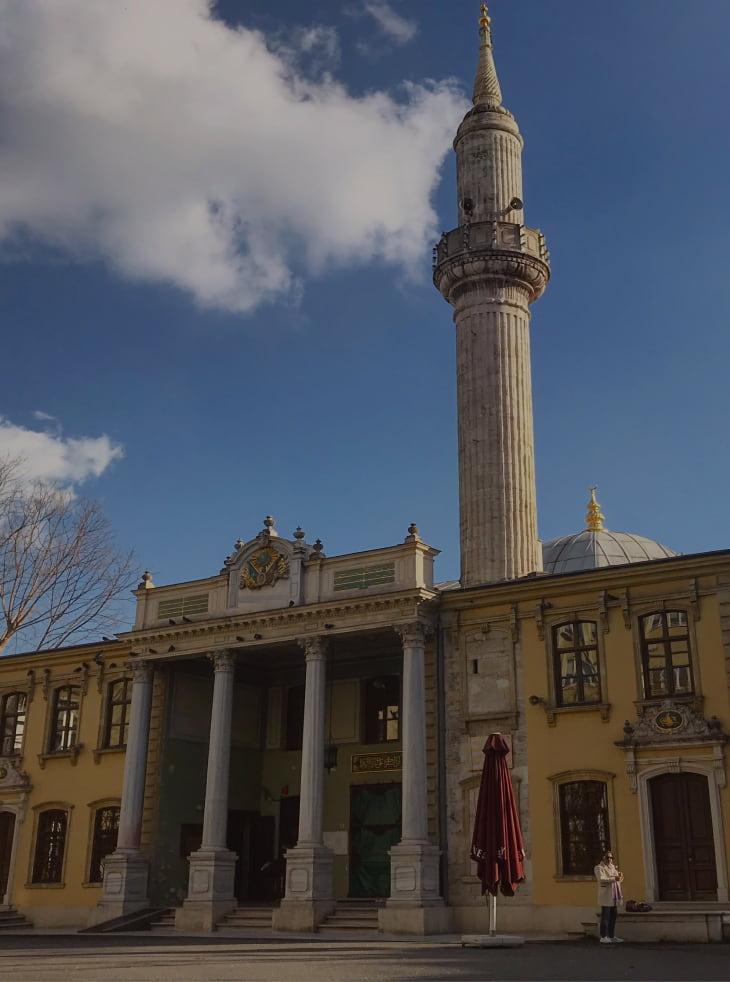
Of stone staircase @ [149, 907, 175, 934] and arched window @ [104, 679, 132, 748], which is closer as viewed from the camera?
stone staircase @ [149, 907, 175, 934]

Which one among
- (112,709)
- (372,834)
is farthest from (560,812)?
(112,709)

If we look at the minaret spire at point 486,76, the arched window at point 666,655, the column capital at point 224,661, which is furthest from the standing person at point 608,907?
the minaret spire at point 486,76

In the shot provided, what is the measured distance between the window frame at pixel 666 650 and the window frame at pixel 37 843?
16.6 meters

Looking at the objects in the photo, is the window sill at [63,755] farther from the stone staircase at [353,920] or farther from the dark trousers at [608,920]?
the dark trousers at [608,920]

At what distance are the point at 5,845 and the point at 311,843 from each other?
11473 mm

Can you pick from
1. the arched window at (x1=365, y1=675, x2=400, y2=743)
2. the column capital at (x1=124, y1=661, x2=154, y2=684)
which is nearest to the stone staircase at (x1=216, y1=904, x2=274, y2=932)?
the arched window at (x1=365, y1=675, x2=400, y2=743)

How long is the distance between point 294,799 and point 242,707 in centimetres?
292

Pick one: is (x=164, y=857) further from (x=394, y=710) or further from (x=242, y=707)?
(x=394, y=710)

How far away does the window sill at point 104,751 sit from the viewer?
28906mm

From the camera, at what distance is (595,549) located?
122 ft

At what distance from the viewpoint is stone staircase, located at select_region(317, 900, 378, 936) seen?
888 inches

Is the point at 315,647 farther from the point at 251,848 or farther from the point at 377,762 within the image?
the point at 251,848

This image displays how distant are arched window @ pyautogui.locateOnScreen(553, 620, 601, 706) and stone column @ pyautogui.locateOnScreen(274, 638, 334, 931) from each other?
18.7 feet

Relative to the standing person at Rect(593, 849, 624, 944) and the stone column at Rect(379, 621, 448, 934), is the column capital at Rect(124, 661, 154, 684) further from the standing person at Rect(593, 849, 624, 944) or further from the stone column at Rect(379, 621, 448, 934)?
the standing person at Rect(593, 849, 624, 944)
